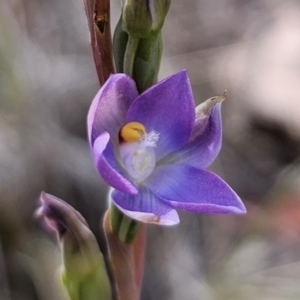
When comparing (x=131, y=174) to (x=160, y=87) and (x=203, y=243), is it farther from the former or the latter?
(x=203, y=243)

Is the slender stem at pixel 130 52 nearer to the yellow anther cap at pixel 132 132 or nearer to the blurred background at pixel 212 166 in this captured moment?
the yellow anther cap at pixel 132 132

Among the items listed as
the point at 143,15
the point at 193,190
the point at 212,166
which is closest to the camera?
the point at 143,15

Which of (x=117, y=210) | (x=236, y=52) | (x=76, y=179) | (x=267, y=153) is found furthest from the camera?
(x=236, y=52)

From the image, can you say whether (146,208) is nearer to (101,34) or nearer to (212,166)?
(101,34)

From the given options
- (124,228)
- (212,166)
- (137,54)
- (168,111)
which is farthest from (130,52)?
(212,166)

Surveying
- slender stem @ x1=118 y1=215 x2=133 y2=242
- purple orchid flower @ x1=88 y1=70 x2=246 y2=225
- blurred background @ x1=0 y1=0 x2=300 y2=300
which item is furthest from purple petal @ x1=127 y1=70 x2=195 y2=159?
blurred background @ x1=0 y1=0 x2=300 y2=300

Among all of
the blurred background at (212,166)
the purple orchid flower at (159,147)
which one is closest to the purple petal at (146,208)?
the purple orchid flower at (159,147)

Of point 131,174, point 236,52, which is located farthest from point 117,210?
point 236,52
